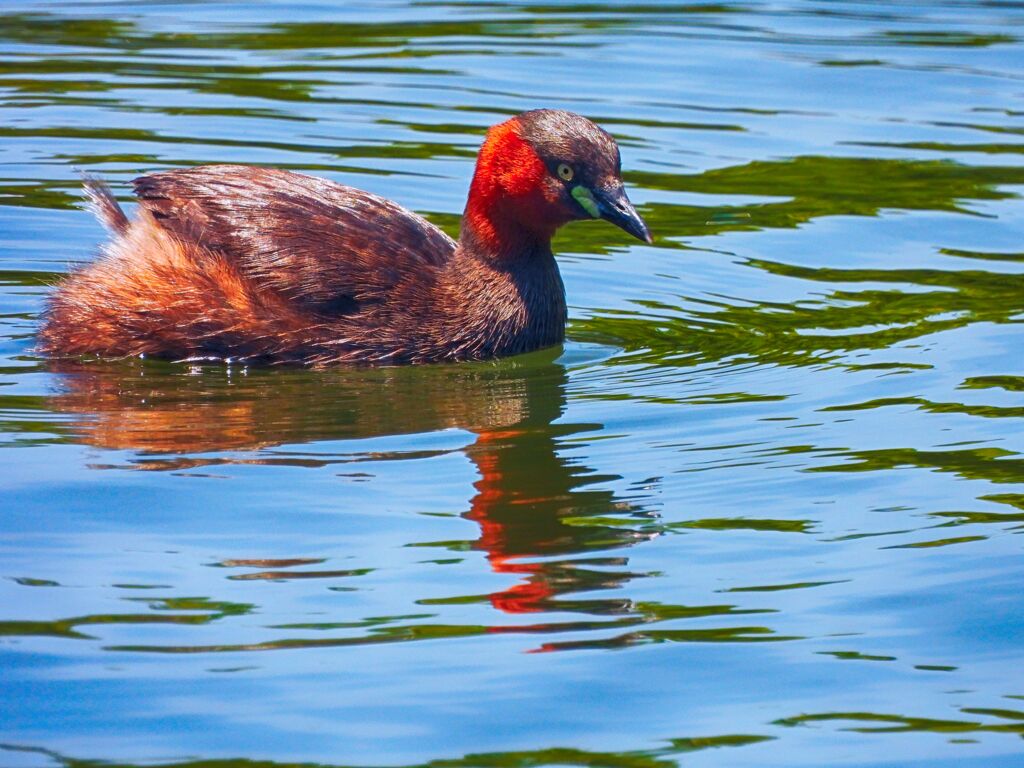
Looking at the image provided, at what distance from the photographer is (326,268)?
8.32m

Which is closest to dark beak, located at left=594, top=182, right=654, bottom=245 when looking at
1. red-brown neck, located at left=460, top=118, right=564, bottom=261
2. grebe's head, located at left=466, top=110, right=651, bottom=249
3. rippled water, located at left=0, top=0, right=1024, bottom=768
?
grebe's head, located at left=466, top=110, right=651, bottom=249

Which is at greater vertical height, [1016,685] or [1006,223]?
[1006,223]

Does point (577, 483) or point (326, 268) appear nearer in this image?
point (577, 483)

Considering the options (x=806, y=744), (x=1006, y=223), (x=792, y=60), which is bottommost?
(x=806, y=744)

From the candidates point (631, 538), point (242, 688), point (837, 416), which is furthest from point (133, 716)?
point (837, 416)

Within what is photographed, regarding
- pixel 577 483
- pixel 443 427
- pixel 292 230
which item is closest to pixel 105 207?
pixel 292 230

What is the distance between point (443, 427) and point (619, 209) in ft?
4.97

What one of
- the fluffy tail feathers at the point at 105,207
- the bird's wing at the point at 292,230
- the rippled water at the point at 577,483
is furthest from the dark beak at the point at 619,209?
the fluffy tail feathers at the point at 105,207

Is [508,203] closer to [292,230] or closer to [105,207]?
[292,230]

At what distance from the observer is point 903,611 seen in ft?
18.6

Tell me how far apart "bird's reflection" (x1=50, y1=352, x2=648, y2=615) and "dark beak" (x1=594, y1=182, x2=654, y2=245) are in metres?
0.70

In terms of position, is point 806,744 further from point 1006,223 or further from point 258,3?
point 258,3

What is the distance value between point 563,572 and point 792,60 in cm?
980

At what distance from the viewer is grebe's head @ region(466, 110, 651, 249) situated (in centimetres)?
845
